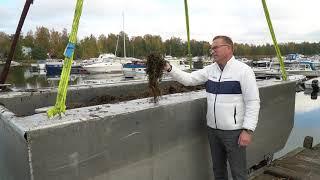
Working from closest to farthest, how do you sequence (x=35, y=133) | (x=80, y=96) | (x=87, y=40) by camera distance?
1. (x=35, y=133)
2. (x=80, y=96)
3. (x=87, y=40)

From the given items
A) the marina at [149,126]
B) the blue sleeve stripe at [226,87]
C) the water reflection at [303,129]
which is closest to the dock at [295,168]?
the marina at [149,126]

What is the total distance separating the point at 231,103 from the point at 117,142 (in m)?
1.29

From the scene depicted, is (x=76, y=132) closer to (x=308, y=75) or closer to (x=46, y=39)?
(x=308, y=75)

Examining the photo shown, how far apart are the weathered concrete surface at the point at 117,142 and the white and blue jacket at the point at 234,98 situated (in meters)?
0.46

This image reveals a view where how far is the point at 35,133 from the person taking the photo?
2.95 m

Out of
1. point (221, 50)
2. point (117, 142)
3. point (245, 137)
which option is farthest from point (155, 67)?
point (245, 137)

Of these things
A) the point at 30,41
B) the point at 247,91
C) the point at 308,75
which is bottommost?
the point at 308,75

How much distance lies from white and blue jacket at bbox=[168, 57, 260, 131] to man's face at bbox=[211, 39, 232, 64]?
0.26 ft

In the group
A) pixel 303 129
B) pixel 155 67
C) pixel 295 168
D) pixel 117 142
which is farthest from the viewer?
pixel 303 129

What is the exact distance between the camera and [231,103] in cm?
407

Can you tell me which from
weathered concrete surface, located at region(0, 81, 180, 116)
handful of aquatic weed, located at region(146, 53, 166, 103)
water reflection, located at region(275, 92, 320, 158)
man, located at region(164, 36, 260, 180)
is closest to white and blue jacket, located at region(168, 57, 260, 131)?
man, located at region(164, 36, 260, 180)

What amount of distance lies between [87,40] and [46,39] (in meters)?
11.2

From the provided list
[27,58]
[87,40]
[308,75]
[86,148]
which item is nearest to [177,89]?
[86,148]

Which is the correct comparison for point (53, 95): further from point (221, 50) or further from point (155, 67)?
point (221, 50)
